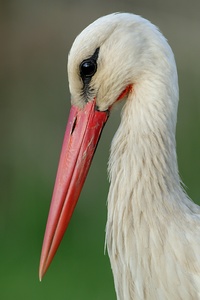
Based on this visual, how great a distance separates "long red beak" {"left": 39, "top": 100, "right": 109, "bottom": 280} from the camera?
2160 millimetres

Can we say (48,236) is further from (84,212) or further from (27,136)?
(27,136)

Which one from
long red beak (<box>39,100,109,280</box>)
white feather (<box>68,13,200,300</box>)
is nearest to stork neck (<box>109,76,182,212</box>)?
white feather (<box>68,13,200,300</box>)

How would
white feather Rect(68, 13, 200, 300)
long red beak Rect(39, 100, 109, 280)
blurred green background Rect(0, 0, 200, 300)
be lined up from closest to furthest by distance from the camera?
white feather Rect(68, 13, 200, 300), long red beak Rect(39, 100, 109, 280), blurred green background Rect(0, 0, 200, 300)

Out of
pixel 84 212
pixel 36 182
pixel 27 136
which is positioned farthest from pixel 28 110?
pixel 84 212

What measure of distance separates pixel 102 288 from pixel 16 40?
2.14 metres

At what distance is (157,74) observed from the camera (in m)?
2.05

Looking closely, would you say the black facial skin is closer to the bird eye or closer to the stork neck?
the bird eye

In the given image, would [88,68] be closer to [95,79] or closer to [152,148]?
[95,79]

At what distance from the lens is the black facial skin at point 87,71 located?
2080 mm

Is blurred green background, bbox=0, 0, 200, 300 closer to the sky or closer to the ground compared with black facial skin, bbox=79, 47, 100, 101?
closer to the sky

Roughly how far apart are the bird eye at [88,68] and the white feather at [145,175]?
0.06 ft

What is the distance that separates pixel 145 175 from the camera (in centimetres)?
204

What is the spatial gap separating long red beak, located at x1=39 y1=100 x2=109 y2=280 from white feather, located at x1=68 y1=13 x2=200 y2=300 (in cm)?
7

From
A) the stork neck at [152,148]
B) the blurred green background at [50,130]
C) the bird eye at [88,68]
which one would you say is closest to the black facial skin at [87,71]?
the bird eye at [88,68]
